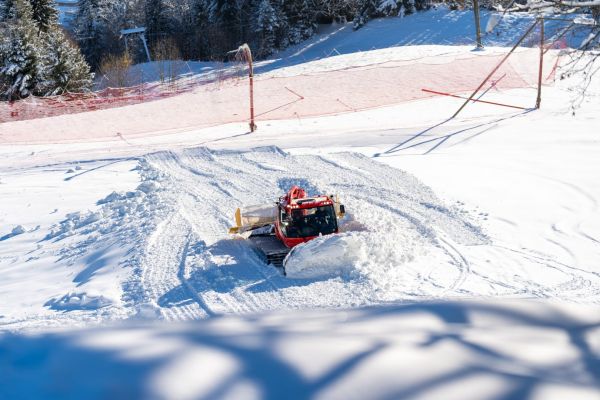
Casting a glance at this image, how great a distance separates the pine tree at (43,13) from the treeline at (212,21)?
7737 mm

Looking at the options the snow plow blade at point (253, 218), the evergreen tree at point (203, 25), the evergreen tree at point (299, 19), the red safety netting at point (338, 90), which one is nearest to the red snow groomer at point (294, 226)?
the snow plow blade at point (253, 218)

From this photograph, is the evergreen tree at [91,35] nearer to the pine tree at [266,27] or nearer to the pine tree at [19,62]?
the pine tree at [266,27]

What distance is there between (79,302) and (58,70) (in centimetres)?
3018

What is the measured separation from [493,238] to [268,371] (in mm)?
9424

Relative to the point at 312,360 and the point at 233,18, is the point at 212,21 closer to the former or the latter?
the point at 233,18

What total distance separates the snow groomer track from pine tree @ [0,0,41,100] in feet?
76.9

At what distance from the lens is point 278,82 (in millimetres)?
26141

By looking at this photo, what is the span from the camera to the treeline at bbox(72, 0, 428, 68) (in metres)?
47.1

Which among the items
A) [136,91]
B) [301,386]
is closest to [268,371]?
[301,386]

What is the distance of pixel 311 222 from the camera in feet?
33.7

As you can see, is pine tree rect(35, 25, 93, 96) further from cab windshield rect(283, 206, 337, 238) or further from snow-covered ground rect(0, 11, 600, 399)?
cab windshield rect(283, 206, 337, 238)

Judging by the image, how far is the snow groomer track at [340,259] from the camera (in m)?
8.25

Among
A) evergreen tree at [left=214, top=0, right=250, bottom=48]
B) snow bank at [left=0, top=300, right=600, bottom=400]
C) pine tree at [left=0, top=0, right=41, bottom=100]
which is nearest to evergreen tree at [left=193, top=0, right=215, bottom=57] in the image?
evergreen tree at [left=214, top=0, right=250, bottom=48]

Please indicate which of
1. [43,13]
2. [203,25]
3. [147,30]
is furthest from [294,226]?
[147,30]
